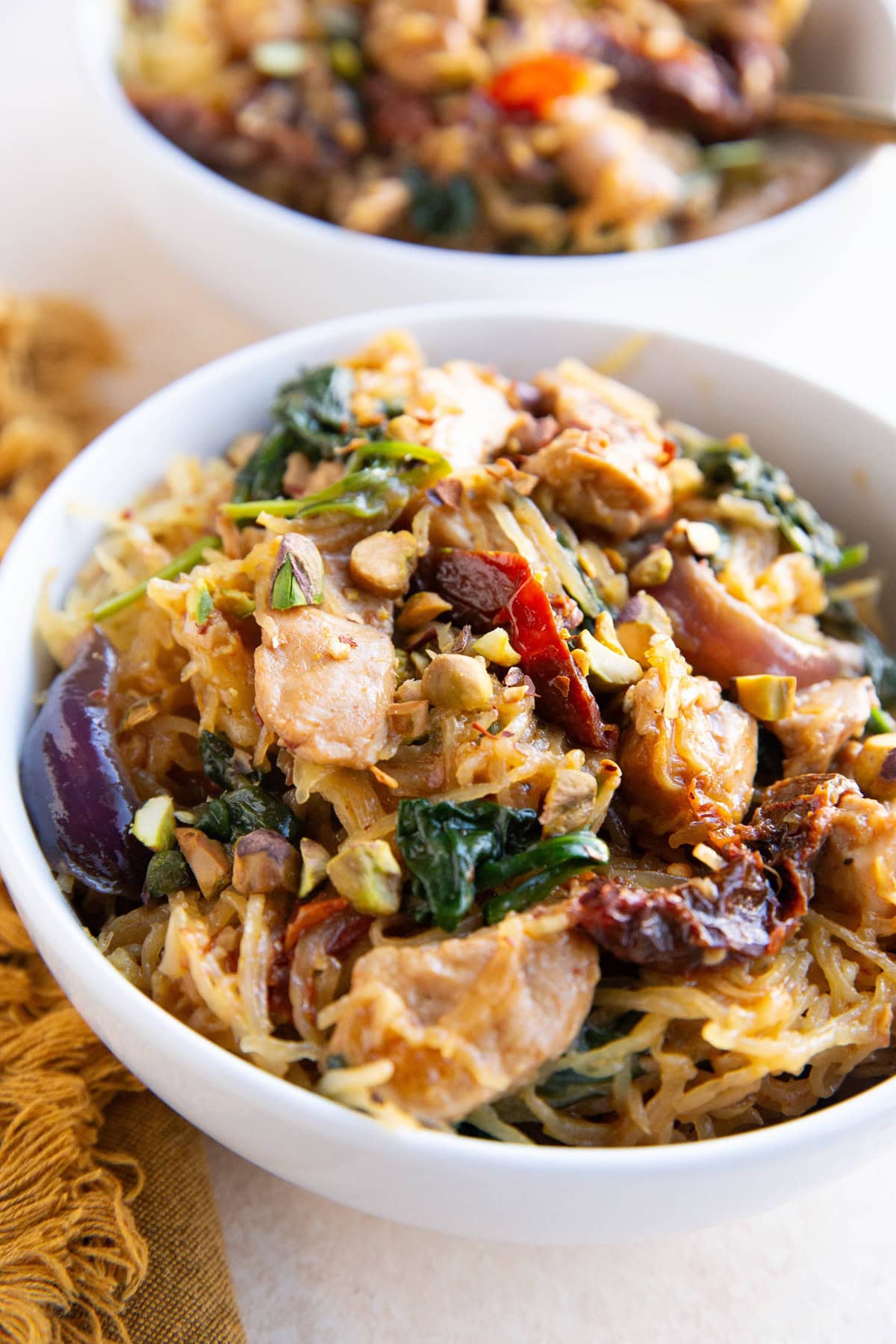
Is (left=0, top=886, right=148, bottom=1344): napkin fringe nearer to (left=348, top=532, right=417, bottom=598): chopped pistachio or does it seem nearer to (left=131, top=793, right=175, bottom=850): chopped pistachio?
(left=131, top=793, right=175, bottom=850): chopped pistachio

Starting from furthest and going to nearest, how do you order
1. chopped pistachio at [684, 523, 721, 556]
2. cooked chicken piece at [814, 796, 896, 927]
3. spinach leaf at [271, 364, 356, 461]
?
spinach leaf at [271, 364, 356, 461] < chopped pistachio at [684, 523, 721, 556] < cooked chicken piece at [814, 796, 896, 927]

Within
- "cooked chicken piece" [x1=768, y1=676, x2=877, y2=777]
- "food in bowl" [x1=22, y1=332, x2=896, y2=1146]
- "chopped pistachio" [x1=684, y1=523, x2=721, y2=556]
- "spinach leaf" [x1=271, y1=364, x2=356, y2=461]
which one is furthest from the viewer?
"spinach leaf" [x1=271, y1=364, x2=356, y2=461]

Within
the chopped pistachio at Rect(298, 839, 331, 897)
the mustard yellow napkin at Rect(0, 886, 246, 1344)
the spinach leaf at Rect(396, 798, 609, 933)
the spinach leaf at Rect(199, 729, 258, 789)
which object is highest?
the spinach leaf at Rect(396, 798, 609, 933)

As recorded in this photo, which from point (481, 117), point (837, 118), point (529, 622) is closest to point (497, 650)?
point (529, 622)

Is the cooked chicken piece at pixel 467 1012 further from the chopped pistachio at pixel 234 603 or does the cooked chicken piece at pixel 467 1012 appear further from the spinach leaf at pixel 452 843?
the chopped pistachio at pixel 234 603

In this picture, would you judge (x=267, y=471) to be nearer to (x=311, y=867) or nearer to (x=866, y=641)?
(x=311, y=867)

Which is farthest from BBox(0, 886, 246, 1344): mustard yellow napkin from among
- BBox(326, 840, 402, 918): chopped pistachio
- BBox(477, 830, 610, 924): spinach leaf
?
BBox(477, 830, 610, 924): spinach leaf

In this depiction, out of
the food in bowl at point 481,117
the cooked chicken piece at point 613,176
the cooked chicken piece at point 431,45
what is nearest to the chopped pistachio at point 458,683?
the food in bowl at point 481,117
